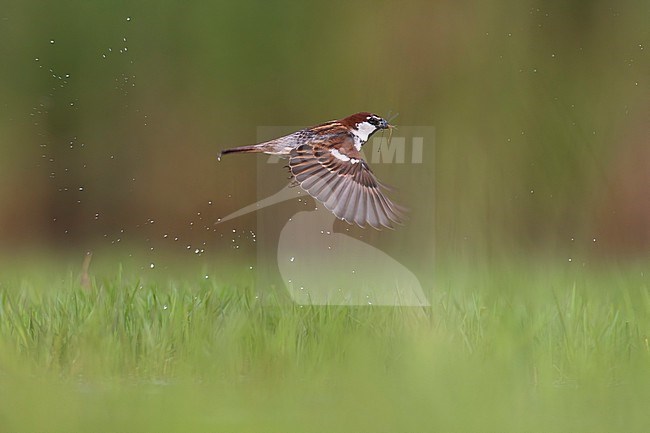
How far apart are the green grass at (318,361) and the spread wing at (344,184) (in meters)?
0.35

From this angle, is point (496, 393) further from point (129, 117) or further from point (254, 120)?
point (129, 117)

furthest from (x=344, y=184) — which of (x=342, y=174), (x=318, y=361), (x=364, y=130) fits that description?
(x=318, y=361)

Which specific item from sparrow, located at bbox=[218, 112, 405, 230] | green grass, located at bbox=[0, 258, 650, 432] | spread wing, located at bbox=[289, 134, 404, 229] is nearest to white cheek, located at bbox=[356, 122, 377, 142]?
sparrow, located at bbox=[218, 112, 405, 230]

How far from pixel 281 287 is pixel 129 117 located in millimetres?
2516

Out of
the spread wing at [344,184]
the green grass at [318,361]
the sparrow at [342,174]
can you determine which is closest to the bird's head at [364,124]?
the sparrow at [342,174]

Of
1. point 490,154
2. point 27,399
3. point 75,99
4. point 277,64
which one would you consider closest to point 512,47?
point 490,154

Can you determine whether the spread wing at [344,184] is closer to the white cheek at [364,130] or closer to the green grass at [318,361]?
the white cheek at [364,130]

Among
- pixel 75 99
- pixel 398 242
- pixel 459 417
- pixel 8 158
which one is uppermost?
pixel 75 99

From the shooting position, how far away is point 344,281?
13.2 feet

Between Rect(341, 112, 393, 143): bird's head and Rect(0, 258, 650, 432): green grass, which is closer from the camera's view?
Rect(0, 258, 650, 432): green grass

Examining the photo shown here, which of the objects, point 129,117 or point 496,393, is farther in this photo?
point 129,117

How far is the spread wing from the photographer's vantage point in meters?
3.64

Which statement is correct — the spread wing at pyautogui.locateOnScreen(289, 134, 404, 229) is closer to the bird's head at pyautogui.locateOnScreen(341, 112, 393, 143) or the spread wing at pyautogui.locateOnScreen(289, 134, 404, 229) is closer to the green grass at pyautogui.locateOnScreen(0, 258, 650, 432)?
the bird's head at pyautogui.locateOnScreen(341, 112, 393, 143)

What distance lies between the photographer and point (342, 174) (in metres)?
3.78
